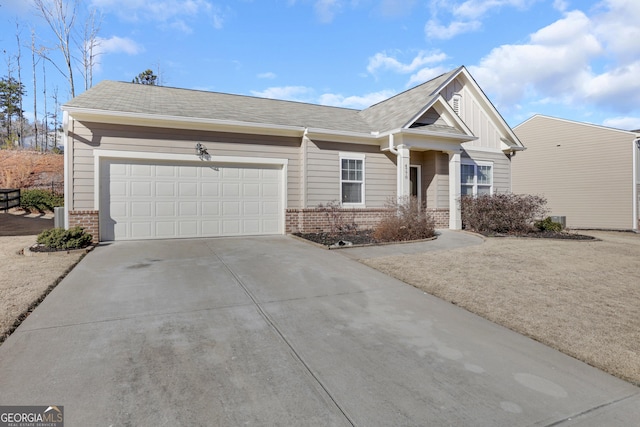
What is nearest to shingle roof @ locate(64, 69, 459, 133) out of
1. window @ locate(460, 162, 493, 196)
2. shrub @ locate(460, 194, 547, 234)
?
window @ locate(460, 162, 493, 196)

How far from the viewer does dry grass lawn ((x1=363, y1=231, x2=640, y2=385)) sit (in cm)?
351

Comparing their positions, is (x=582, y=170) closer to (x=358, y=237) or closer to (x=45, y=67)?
(x=358, y=237)

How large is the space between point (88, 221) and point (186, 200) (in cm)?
250

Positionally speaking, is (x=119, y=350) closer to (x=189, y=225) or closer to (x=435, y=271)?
(x=435, y=271)

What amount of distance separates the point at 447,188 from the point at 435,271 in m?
7.52

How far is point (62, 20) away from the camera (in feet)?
68.4

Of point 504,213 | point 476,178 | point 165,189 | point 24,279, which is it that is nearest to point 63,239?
point 24,279

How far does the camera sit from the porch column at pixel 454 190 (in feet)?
40.8

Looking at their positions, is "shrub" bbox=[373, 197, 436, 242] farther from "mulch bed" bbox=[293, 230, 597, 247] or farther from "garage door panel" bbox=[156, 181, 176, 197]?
"garage door panel" bbox=[156, 181, 176, 197]

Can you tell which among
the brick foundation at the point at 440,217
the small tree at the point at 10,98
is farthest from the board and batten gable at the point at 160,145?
the small tree at the point at 10,98

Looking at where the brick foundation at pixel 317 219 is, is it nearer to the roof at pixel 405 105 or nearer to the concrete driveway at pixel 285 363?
the roof at pixel 405 105

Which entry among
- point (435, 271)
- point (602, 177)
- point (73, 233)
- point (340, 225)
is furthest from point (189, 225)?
point (602, 177)

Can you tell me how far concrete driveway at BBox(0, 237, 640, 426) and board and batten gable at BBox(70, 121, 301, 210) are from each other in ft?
16.5

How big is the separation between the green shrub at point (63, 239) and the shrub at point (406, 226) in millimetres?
7532
